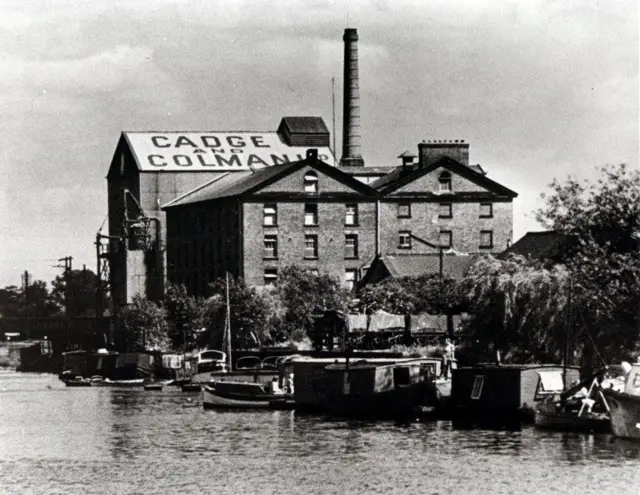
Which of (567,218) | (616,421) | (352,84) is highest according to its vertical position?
(352,84)

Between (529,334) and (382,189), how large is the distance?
57188 mm

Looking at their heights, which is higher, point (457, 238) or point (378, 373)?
point (457, 238)

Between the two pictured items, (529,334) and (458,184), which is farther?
(458,184)

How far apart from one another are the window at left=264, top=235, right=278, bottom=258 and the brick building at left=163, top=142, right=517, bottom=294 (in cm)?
8

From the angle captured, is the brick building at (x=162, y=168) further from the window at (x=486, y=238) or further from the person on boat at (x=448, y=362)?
the person on boat at (x=448, y=362)

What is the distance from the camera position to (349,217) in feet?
440

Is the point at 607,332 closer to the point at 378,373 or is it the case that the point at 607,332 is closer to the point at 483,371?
the point at 483,371

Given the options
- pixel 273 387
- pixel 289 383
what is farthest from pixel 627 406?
pixel 289 383

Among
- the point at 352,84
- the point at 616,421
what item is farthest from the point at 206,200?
the point at 616,421

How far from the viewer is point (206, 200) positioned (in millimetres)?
137375

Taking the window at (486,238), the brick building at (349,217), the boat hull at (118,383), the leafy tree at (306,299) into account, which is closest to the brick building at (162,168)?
the brick building at (349,217)

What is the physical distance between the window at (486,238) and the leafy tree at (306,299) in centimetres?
1771

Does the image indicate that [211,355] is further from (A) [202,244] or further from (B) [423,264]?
(A) [202,244]

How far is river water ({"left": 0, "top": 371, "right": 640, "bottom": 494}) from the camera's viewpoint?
4791 cm
